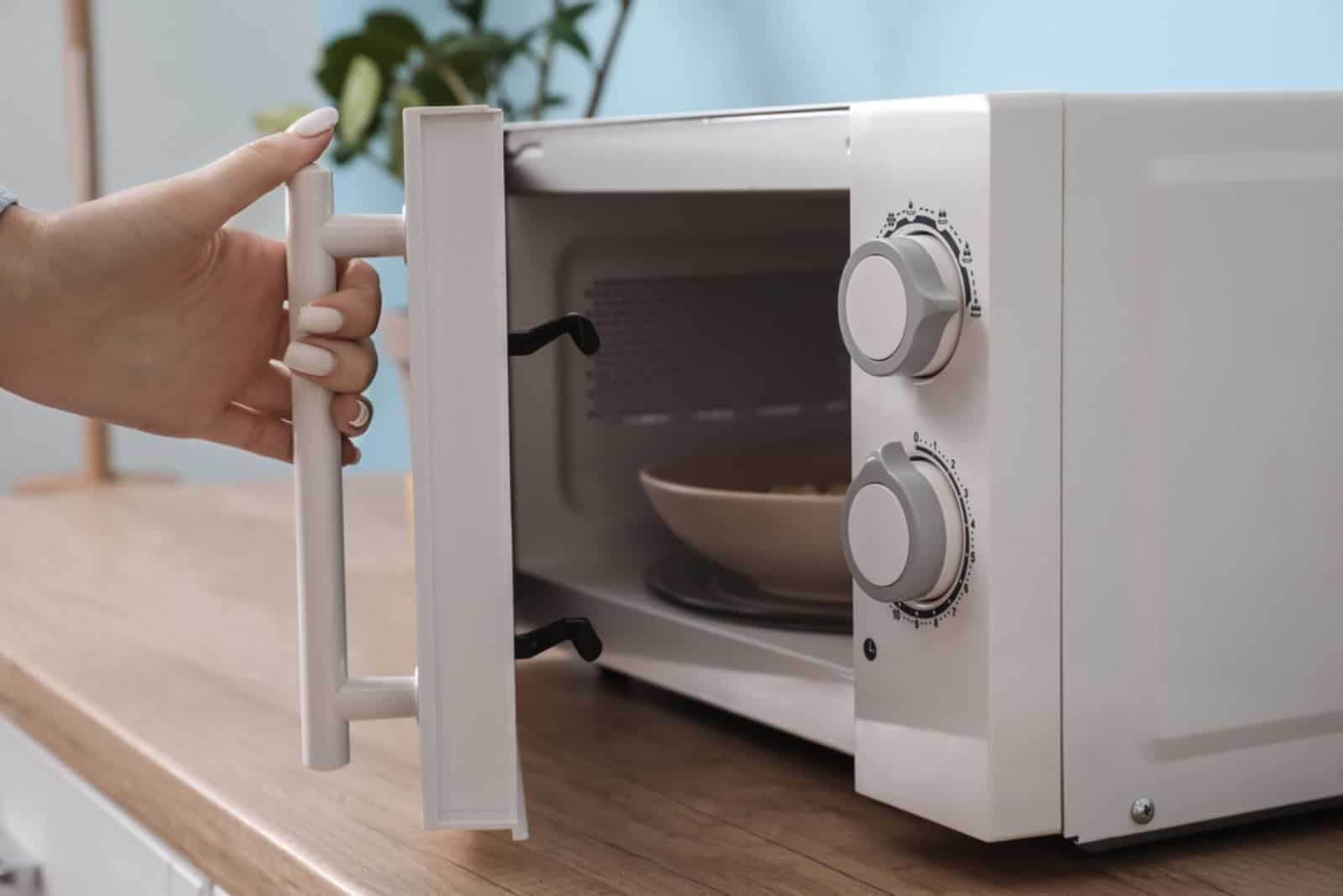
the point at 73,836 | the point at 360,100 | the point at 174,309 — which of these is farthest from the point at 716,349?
the point at 360,100

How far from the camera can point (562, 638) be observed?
0.56 metres

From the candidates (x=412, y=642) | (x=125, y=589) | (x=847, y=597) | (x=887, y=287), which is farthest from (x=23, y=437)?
(x=887, y=287)

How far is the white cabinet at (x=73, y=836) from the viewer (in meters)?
0.73

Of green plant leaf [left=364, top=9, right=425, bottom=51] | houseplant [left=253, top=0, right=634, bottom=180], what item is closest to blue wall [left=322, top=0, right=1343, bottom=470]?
houseplant [left=253, top=0, right=634, bottom=180]

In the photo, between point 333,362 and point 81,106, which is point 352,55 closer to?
point 333,362

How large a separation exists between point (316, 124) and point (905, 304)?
232 millimetres

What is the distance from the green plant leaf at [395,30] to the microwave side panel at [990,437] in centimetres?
127

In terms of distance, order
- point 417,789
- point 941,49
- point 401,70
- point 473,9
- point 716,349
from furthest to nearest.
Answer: point 473,9 < point 401,70 < point 941,49 < point 716,349 < point 417,789

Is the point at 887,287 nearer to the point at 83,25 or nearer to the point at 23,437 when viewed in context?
the point at 83,25

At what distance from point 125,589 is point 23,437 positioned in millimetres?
2239

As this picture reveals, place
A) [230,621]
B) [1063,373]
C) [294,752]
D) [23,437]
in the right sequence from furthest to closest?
[23,437] → [230,621] → [294,752] → [1063,373]

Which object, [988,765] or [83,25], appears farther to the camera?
[83,25]

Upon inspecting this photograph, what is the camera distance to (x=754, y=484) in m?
0.90

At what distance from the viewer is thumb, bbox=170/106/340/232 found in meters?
0.57
